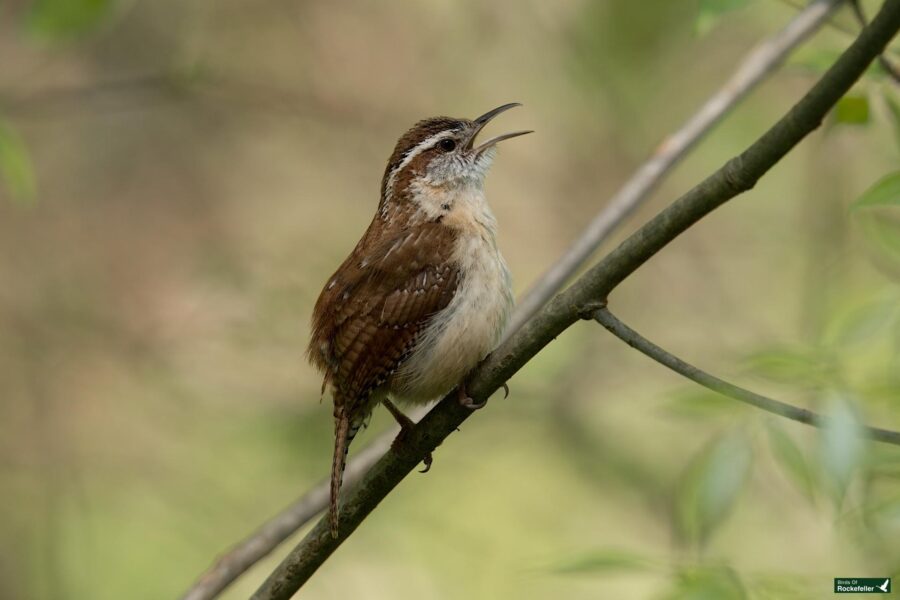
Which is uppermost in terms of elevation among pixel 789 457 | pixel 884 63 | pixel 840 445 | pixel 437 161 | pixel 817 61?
pixel 437 161

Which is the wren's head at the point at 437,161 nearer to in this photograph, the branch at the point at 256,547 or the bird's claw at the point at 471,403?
the branch at the point at 256,547

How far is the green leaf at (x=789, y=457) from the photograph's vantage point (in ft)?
8.44

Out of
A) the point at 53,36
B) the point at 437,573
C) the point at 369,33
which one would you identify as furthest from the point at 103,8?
the point at 369,33

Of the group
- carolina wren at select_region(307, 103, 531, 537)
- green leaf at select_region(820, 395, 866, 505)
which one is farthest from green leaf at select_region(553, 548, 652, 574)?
carolina wren at select_region(307, 103, 531, 537)

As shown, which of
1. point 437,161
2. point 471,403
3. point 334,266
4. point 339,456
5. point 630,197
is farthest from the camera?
point 334,266

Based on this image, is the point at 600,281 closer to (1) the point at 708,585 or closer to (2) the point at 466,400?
(2) the point at 466,400

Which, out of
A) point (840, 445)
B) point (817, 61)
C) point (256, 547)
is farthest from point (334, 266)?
point (840, 445)

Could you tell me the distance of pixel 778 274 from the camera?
6477mm

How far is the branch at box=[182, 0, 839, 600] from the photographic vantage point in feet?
11.4

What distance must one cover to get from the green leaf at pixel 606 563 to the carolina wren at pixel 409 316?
30.8 inches

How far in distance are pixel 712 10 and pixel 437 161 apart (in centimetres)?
165

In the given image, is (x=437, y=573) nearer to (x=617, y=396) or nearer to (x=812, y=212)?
(x=617, y=396)

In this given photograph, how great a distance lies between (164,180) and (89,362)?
2110 mm

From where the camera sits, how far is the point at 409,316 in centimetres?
355
